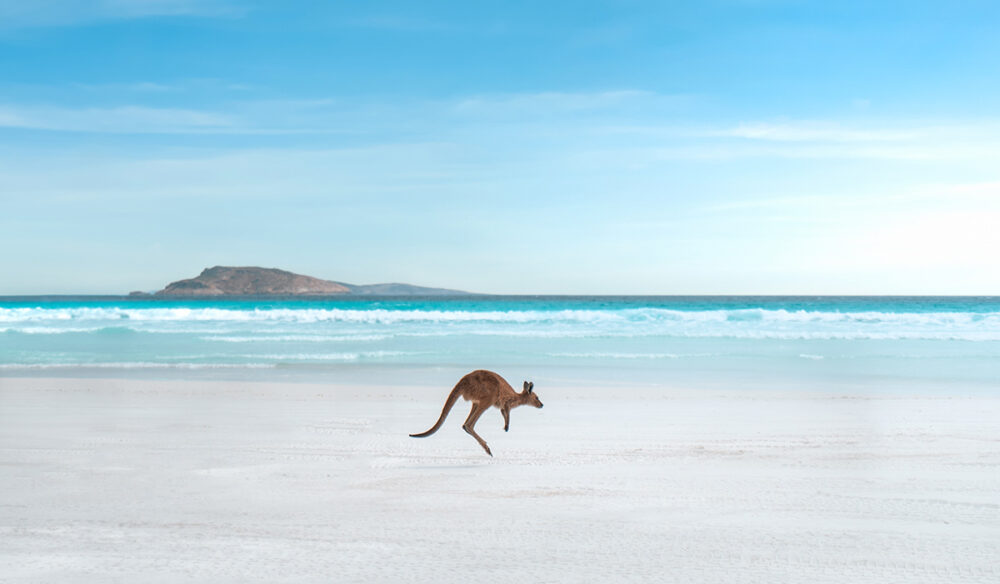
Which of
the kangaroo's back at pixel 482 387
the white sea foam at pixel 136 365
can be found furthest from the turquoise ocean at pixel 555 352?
the kangaroo's back at pixel 482 387

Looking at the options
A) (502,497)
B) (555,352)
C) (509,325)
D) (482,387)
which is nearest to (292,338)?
(555,352)

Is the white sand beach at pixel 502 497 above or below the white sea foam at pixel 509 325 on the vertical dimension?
below

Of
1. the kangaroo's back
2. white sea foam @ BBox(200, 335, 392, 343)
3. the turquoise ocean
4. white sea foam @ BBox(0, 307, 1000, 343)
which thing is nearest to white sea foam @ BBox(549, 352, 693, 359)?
the turquoise ocean

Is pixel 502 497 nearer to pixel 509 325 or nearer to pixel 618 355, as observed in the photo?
pixel 618 355

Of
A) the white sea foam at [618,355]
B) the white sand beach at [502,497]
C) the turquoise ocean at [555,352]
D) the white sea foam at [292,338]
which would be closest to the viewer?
the white sand beach at [502,497]

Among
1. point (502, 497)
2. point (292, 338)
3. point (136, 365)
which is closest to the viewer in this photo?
point (502, 497)

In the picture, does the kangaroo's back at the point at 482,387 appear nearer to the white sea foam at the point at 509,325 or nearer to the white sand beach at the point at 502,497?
the white sand beach at the point at 502,497

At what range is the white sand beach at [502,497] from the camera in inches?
142

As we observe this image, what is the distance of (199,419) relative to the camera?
793cm

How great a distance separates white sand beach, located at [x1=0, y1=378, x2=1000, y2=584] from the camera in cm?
361

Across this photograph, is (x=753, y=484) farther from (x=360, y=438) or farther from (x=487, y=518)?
(x=360, y=438)

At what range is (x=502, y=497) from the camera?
4.71m

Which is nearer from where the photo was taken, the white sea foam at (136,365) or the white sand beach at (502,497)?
the white sand beach at (502,497)

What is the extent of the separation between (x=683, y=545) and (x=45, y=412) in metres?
7.16
